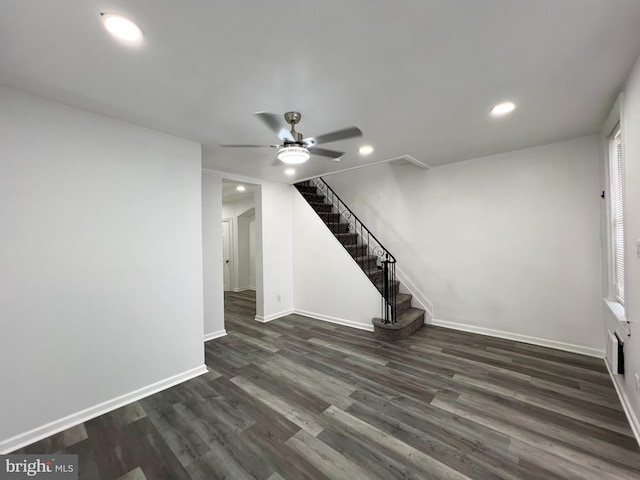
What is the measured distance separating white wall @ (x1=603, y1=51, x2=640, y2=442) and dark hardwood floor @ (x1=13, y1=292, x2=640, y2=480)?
0.34 meters

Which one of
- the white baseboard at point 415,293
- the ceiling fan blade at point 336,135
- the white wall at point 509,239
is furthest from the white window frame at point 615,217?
the ceiling fan blade at point 336,135

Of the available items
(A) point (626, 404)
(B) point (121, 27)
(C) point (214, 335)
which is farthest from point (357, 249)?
(B) point (121, 27)

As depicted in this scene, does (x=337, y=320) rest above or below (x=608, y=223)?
below

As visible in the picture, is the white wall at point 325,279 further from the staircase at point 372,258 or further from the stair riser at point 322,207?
the stair riser at point 322,207

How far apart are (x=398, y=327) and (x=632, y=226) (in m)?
2.65

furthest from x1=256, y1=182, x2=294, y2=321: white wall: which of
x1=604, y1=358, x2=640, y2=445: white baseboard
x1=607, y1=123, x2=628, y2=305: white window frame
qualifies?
x1=607, y1=123, x2=628, y2=305: white window frame

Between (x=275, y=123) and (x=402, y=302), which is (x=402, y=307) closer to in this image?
(x=402, y=302)

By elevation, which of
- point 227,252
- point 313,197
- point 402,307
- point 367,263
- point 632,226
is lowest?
point 402,307

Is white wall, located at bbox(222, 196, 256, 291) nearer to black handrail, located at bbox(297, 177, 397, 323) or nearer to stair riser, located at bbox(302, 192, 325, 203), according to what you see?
stair riser, located at bbox(302, 192, 325, 203)

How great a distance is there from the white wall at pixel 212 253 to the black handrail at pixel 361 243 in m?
2.01

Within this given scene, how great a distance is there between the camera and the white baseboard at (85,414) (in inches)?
76.8

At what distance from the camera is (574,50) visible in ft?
5.42

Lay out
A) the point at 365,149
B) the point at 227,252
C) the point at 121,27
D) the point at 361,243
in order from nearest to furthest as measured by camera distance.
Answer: the point at 121,27
the point at 365,149
the point at 361,243
the point at 227,252

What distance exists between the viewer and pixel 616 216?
2715mm
